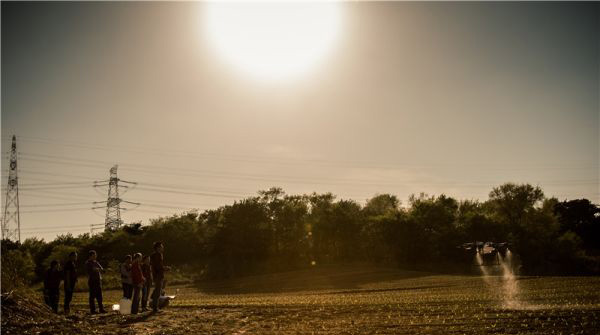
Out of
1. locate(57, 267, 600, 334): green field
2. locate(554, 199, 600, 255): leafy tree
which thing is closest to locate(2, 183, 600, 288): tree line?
locate(554, 199, 600, 255): leafy tree

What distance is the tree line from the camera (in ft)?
231

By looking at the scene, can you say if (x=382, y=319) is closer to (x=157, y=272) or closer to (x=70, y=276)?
(x=157, y=272)

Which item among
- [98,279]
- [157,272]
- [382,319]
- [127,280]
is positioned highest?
[157,272]

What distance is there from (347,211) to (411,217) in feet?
39.5

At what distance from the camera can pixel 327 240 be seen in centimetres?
8231

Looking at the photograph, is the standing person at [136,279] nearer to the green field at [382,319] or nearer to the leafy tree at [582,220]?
the green field at [382,319]

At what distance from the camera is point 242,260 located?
7288cm

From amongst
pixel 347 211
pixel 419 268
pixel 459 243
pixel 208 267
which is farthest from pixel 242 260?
pixel 459 243

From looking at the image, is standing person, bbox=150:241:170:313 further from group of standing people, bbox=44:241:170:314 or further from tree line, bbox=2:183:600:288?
tree line, bbox=2:183:600:288

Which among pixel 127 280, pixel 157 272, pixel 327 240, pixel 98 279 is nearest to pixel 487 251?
pixel 327 240

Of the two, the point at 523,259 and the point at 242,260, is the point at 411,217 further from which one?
the point at 242,260

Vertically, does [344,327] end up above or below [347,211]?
below

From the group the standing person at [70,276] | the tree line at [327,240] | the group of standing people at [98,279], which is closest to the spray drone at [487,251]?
the tree line at [327,240]

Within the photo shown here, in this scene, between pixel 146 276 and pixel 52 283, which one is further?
pixel 146 276
